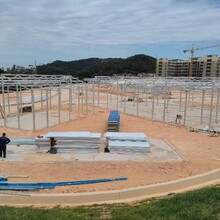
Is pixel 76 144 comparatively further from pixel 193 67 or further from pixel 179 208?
pixel 193 67

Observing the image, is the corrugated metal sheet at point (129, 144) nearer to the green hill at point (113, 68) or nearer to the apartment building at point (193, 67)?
the green hill at point (113, 68)

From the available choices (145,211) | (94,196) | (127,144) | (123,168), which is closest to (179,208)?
(145,211)

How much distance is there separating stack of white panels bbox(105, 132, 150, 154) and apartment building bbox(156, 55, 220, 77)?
89726 millimetres

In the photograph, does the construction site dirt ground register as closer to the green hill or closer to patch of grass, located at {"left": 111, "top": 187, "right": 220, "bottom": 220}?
patch of grass, located at {"left": 111, "top": 187, "right": 220, "bottom": 220}

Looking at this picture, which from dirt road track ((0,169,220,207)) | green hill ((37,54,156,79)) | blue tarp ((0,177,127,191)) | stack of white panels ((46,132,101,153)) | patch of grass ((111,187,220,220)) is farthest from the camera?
green hill ((37,54,156,79))

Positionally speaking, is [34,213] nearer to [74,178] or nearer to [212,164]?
[74,178]

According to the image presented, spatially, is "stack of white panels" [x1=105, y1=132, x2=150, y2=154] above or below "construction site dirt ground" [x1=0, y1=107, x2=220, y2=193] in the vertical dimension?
above

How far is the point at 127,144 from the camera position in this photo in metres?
13.9

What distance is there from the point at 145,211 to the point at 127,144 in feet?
20.1

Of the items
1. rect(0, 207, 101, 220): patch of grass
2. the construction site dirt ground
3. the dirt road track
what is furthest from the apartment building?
rect(0, 207, 101, 220): patch of grass

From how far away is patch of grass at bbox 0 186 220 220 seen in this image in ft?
24.4

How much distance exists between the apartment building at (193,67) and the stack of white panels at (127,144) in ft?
294

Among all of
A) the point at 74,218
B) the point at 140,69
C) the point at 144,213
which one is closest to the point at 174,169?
the point at 144,213

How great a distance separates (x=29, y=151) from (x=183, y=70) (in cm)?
10874
